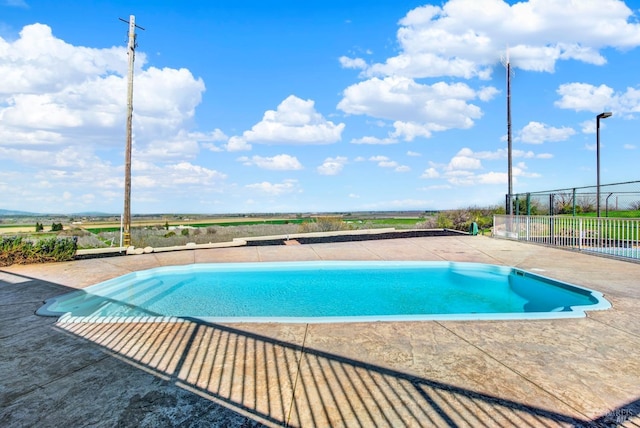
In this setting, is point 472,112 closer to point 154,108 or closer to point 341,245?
point 341,245

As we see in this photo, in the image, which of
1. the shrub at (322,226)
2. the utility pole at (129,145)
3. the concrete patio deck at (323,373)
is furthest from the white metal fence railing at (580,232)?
the utility pole at (129,145)

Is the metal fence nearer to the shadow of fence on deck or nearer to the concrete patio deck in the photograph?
the concrete patio deck

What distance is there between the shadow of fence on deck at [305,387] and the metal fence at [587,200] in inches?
422

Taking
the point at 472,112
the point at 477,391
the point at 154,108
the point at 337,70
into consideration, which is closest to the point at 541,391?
the point at 477,391

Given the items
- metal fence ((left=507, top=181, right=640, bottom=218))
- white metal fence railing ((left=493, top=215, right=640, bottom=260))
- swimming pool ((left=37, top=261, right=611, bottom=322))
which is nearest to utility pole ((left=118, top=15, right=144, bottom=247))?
swimming pool ((left=37, top=261, right=611, bottom=322))

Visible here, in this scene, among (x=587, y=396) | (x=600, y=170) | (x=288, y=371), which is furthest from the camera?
(x=600, y=170)

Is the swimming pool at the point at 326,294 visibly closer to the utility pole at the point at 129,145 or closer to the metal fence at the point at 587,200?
the utility pole at the point at 129,145

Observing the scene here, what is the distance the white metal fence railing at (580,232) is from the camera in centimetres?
873

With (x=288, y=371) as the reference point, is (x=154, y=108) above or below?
above

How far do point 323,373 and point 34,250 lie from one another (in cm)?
888

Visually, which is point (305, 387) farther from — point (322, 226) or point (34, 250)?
point (322, 226)

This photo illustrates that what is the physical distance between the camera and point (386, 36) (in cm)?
1370

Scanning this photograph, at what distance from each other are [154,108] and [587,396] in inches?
592

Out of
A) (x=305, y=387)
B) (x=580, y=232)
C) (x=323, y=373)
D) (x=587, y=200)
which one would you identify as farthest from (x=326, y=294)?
(x=587, y=200)
